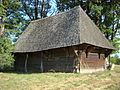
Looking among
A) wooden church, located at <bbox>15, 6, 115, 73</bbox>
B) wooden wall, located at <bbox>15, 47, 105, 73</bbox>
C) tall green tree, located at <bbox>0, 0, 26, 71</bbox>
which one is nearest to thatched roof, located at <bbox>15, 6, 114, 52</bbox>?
wooden church, located at <bbox>15, 6, 115, 73</bbox>

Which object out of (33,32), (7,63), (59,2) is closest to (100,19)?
(59,2)

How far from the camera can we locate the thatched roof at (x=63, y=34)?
519 inches

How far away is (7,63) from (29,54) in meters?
2.52

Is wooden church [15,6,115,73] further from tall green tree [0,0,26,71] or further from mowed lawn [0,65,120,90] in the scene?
mowed lawn [0,65,120,90]

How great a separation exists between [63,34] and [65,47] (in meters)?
1.45

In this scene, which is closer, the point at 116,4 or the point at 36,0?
the point at 116,4

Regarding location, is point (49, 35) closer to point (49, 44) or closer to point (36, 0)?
point (49, 44)

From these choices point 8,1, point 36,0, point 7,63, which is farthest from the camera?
point 36,0

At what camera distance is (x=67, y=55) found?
13477 millimetres

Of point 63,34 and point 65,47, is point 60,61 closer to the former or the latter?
point 65,47

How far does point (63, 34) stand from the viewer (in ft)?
46.4

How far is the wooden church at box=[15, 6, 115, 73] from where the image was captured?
13047 millimetres

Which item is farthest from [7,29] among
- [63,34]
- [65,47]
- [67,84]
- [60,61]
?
[67,84]

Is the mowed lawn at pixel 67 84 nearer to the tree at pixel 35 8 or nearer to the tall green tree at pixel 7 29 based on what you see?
the tall green tree at pixel 7 29
